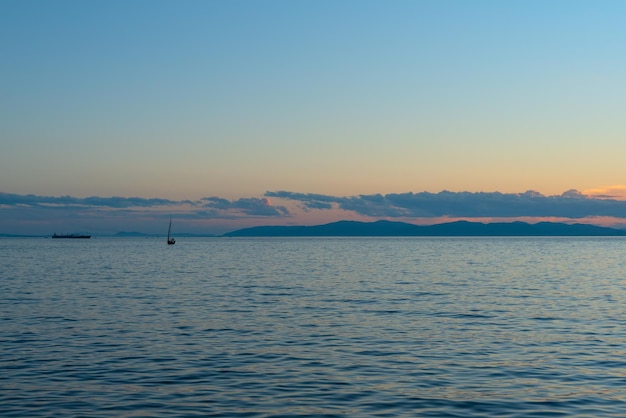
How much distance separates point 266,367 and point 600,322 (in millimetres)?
24330

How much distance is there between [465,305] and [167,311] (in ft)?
74.0

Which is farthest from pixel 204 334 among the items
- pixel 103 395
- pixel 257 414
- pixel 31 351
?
pixel 257 414

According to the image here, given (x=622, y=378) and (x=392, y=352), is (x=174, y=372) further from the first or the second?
(x=622, y=378)

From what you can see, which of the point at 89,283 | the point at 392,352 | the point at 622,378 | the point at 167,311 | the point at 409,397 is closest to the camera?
the point at 409,397

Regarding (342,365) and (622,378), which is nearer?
(622,378)

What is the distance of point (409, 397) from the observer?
2417 centimetres

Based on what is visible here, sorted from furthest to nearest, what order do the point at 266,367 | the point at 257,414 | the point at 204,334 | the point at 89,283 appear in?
the point at 89,283 < the point at 204,334 < the point at 266,367 < the point at 257,414

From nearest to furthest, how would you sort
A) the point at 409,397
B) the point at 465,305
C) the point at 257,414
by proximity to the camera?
the point at 257,414 → the point at 409,397 → the point at 465,305

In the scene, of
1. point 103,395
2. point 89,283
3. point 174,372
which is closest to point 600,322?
point 174,372

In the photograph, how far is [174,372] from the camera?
2802cm

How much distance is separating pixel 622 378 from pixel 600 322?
17.3 meters

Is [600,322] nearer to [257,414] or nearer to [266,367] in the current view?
[266,367]

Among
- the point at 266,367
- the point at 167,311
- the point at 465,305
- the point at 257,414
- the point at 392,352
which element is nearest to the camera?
the point at 257,414

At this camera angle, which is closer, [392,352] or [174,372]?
[174,372]
